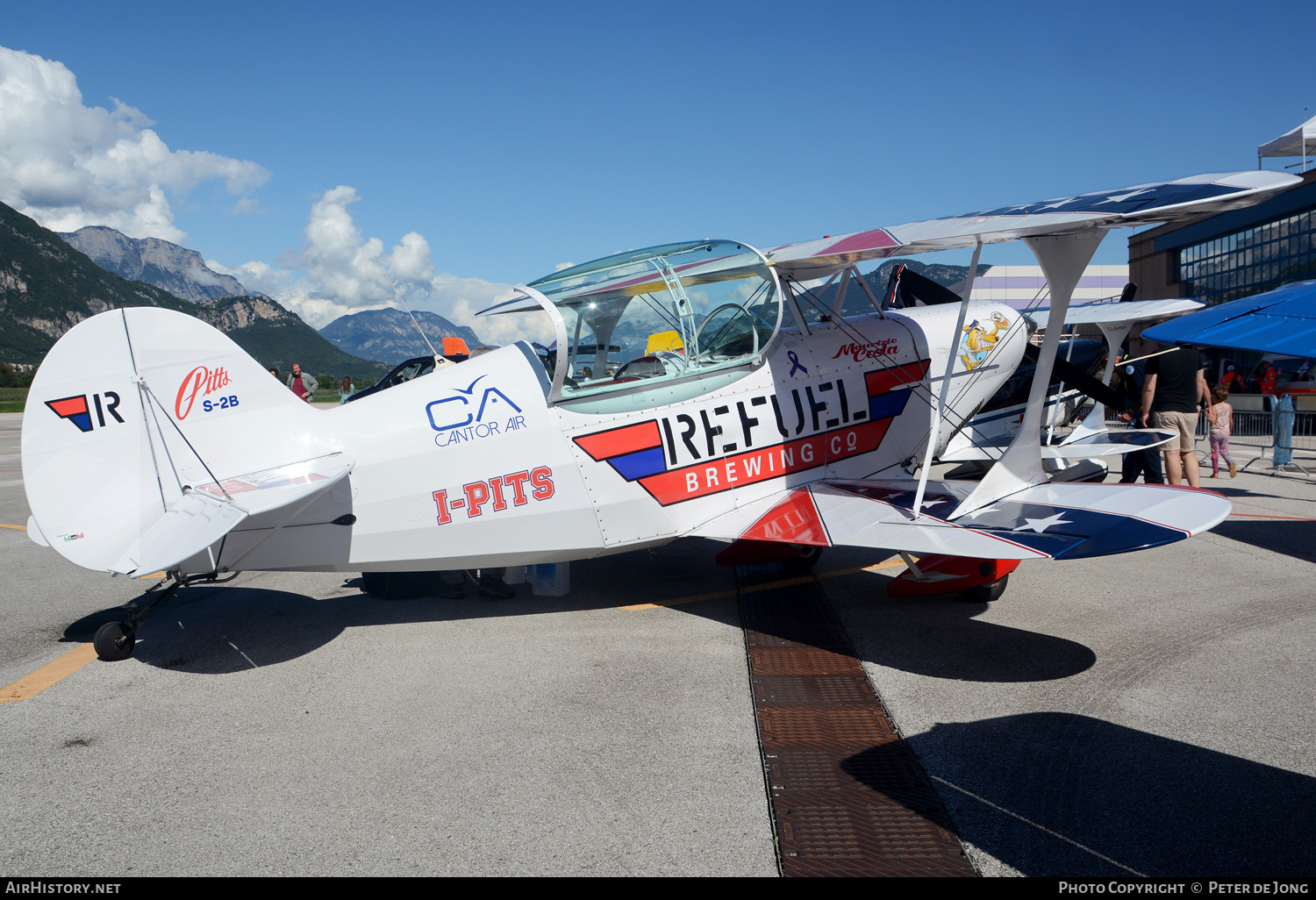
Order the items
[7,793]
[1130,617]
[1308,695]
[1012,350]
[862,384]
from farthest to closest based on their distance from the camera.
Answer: [1012,350]
[862,384]
[1130,617]
[1308,695]
[7,793]

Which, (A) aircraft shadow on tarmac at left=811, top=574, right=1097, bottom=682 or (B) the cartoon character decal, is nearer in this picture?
(A) aircraft shadow on tarmac at left=811, top=574, right=1097, bottom=682

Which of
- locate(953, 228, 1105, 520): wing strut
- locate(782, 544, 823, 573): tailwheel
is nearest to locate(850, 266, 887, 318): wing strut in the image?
locate(953, 228, 1105, 520): wing strut

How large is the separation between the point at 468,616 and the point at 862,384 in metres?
3.77

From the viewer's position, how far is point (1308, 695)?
4004 millimetres

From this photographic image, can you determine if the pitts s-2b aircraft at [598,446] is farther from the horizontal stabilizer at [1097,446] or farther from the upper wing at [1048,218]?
the horizontal stabilizer at [1097,446]

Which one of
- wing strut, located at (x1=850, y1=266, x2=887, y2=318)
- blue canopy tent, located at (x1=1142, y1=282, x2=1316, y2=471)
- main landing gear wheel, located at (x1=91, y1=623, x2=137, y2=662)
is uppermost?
wing strut, located at (x1=850, y1=266, x2=887, y2=318)

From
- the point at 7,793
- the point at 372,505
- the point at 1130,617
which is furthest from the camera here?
the point at 1130,617

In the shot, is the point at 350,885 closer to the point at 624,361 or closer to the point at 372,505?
the point at 372,505

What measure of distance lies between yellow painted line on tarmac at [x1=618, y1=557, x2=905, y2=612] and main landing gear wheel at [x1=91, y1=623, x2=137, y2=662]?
336 cm

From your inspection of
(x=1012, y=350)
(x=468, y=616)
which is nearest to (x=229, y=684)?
(x=468, y=616)

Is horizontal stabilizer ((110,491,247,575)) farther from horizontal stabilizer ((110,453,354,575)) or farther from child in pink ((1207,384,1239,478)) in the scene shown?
child in pink ((1207,384,1239,478))

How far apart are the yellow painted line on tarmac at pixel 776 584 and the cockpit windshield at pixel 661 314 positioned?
1.85 metres

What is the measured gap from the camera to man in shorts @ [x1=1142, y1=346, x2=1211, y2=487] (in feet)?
28.8

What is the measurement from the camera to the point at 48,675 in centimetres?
476
